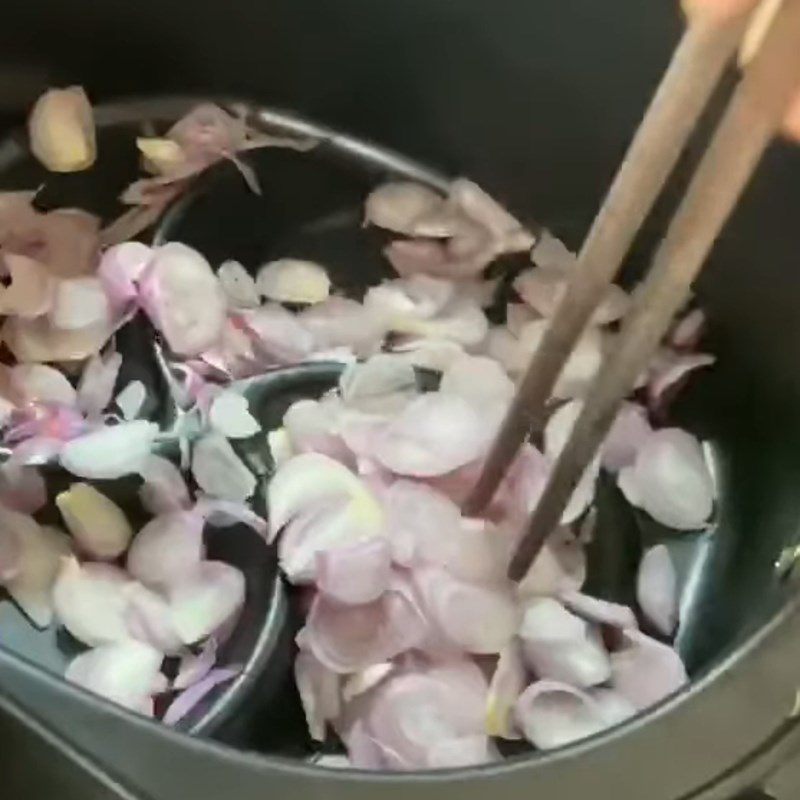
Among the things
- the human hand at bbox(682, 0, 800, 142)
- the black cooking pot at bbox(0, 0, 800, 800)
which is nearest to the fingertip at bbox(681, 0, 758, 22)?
the human hand at bbox(682, 0, 800, 142)

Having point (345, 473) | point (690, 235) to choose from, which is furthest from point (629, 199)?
point (345, 473)

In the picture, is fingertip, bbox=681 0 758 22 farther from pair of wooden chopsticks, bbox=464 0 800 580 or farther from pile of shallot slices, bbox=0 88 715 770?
pile of shallot slices, bbox=0 88 715 770

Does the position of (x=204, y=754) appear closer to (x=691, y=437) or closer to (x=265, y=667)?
(x=265, y=667)

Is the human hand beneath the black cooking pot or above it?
above

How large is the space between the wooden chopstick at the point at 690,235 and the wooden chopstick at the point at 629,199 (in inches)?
0.5

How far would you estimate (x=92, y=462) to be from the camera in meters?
0.81

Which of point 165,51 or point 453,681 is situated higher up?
point 165,51

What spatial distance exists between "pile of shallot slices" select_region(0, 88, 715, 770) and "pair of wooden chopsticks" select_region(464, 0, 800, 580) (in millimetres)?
43

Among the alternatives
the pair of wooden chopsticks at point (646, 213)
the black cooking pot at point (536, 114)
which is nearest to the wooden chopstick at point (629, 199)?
the pair of wooden chopsticks at point (646, 213)

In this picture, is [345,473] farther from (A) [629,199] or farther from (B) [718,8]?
(B) [718,8]

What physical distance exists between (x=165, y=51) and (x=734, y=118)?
18.1 inches

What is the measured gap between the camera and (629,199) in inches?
25.0

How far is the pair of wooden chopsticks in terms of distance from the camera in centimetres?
56

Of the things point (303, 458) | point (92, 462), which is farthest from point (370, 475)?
point (92, 462)
